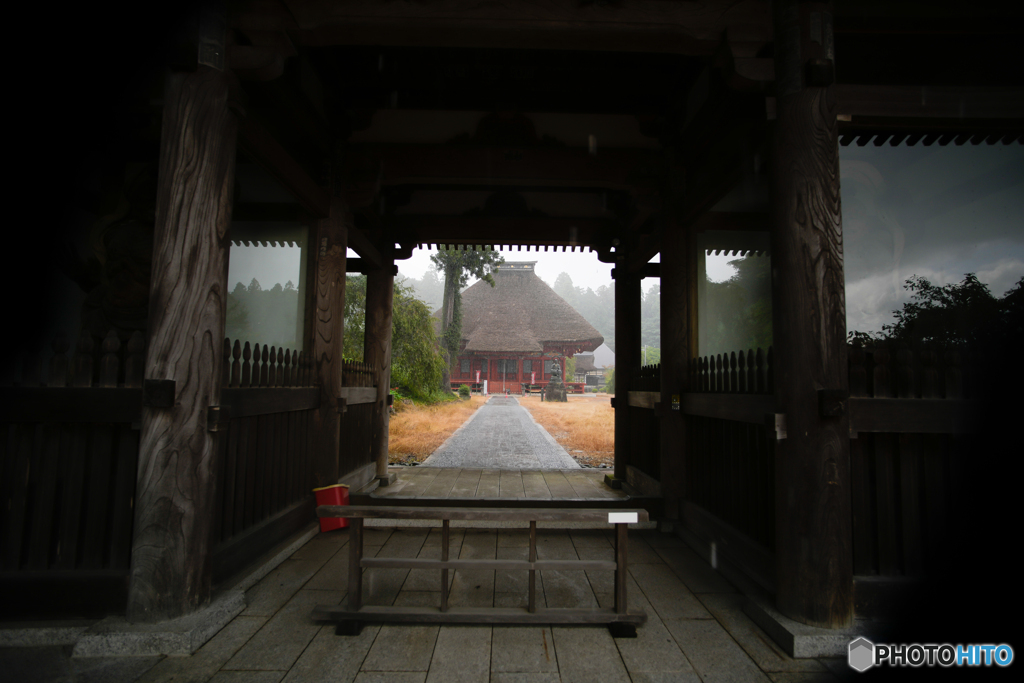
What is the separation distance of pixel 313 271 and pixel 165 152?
1.65 metres

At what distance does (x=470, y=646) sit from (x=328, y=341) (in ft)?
8.42

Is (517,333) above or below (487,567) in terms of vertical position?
above

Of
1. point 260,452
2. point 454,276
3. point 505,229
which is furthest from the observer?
point 454,276

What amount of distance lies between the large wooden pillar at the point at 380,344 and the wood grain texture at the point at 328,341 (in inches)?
43.6

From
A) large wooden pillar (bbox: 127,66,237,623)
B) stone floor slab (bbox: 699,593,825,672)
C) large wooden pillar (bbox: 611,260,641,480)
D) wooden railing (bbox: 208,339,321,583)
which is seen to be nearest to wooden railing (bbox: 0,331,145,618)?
large wooden pillar (bbox: 127,66,237,623)

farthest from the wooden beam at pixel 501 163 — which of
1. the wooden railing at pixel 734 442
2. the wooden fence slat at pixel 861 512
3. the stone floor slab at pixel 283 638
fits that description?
the stone floor slab at pixel 283 638

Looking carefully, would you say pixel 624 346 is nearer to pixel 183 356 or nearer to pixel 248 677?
pixel 183 356

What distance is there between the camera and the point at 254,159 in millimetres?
2820

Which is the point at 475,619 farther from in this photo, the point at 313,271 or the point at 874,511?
the point at 313,271

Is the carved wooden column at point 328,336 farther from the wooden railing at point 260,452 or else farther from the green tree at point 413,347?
the green tree at point 413,347

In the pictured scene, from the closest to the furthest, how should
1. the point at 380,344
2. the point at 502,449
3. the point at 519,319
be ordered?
the point at 380,344, the point at 502,449, the point at 519,319

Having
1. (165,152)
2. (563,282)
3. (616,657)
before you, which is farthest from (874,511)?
(563,282)

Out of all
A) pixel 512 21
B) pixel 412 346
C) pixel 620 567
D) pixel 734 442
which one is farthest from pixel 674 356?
pixel 412 346

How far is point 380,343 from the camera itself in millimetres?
5125
